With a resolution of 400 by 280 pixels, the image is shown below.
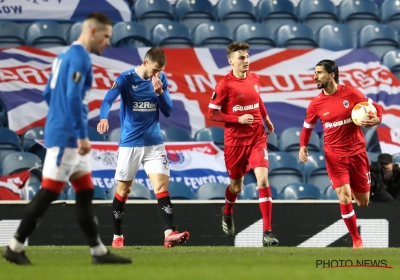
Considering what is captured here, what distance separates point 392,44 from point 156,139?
7627 millimetres

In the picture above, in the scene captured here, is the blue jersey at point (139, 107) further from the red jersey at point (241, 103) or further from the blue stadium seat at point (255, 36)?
the blue stadium seat at point (255, 36)

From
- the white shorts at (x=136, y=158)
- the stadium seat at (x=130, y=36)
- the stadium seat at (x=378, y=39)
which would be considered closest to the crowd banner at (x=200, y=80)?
the stadium seat at (x=130, y=36)

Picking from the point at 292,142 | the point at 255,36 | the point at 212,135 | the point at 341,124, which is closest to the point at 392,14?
the point at 255,36

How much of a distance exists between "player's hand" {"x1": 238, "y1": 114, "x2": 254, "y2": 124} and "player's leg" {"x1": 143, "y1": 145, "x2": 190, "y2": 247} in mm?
968

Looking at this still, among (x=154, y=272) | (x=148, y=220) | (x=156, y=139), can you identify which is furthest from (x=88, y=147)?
(x=148, y=220)

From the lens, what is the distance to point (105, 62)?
13320 millimetres

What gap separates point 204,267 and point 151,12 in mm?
9760

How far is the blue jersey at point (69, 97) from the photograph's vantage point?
557cm

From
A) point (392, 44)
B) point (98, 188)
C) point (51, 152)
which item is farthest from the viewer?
point (392, 44)

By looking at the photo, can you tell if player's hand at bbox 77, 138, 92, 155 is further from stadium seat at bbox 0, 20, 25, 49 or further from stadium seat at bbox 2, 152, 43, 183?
stadium seat at bbox 0, 20, 25, 49

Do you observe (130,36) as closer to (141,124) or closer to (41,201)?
(141,124)

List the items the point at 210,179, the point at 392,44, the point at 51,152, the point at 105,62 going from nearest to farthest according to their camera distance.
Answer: the point at 51,152 → the point at 210,179 → the point at 105,62 → the point at 392,44

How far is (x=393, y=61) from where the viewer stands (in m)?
14.4

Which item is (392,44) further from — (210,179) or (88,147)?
(88,147)
